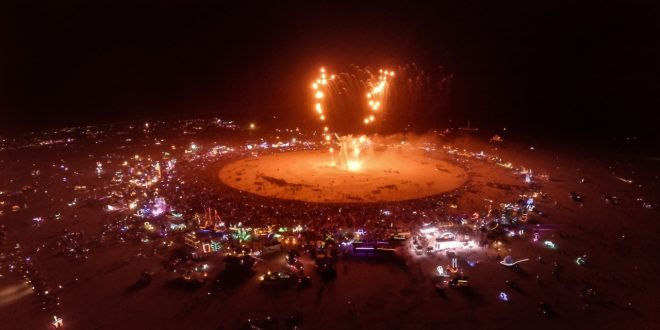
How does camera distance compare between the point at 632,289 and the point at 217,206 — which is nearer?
the point at 632,289

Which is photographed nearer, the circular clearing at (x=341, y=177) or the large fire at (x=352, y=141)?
the circular clearing at (x=341, y=177)

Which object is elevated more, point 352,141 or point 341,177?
point 352,141

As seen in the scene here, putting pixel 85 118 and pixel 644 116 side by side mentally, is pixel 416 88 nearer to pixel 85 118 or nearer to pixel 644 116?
pixel 644 116

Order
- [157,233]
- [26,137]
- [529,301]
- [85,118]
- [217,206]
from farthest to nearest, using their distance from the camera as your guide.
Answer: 1. [85,118]
2. [26,137]
3. [217,206]
4. [157,233]
5. [529,301]

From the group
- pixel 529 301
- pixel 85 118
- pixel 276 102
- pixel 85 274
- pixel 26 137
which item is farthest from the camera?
pixel 276 102

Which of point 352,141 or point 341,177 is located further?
point 352,141

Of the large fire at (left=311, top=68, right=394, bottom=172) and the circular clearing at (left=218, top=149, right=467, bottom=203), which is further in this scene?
the large fire at (left=311, top=68, right=394, bottom=172)

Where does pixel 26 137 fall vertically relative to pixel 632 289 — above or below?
above

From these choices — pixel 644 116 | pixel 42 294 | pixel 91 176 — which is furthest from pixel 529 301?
pixel 644 116
